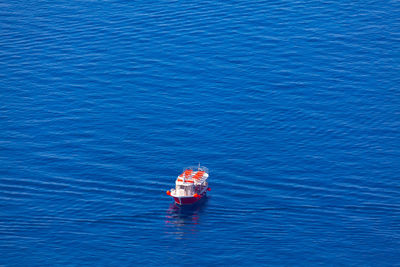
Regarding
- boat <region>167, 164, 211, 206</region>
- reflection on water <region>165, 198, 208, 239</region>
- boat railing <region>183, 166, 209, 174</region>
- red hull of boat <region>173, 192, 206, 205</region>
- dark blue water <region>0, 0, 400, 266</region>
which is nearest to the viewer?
dark blue water <region>0, 0, 400, 266</region>

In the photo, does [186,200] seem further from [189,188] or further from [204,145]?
[204,145]

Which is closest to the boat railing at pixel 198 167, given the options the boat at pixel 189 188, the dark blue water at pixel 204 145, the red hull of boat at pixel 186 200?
the dark blue water at pixel 204 145

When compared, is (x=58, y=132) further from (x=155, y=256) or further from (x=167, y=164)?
(x=155, y=256)

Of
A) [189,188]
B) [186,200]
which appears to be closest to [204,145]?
[189,188]

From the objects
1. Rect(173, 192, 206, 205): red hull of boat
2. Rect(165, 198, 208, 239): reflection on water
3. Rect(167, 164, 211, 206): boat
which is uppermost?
Rect(167, 164, 211, 206): boat

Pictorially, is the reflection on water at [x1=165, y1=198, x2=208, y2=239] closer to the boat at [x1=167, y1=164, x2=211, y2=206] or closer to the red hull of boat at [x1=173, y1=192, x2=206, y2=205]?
the red hull of boat at [x1=173, y1=192, x2=206, y2=205]

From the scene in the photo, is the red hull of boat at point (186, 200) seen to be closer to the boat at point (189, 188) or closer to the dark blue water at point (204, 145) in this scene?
the boat at point (189, 188)

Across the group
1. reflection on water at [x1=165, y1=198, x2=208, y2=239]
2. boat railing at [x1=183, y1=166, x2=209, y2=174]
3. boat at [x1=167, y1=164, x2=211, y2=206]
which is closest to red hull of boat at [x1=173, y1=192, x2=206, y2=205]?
boat at [x1=167, y1=164, x2=211, y2=206]
